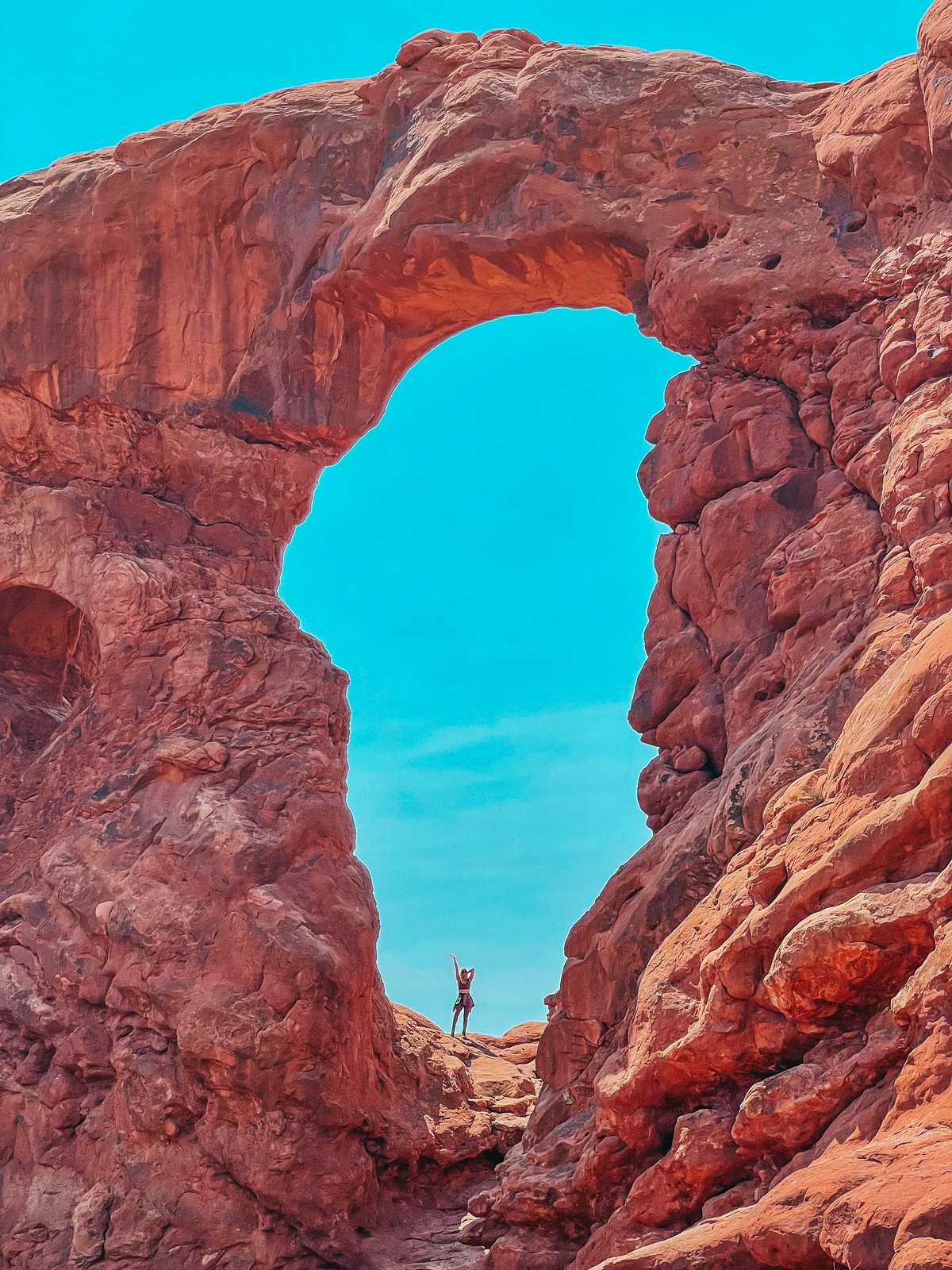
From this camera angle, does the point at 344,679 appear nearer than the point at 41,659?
Yes

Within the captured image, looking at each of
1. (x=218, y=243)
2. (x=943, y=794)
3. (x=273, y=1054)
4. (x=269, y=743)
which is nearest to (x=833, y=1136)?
(x=943, y=794)

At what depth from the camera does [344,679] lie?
20.8 metres

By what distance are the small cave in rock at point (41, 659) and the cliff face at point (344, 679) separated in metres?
0.07

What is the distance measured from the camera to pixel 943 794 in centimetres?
1052

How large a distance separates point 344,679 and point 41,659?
5.59 meters

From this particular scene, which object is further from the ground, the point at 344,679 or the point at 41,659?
the point at 41,659

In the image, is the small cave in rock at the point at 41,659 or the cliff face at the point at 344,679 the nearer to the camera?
the cliff face at the point at 344,679

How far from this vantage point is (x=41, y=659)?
76.1 ft

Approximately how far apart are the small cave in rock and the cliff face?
0.23ft

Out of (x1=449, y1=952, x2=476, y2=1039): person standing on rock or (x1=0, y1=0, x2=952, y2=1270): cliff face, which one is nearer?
(x1=0, y1=0, x2=952, y2=1270): cliff face

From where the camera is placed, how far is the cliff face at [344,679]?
11.9m

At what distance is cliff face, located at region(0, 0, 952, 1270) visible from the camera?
1191cm

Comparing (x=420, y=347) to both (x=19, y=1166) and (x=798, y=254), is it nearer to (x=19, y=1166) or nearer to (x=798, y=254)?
(x=798, y=254)

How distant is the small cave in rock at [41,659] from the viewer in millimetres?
22156
